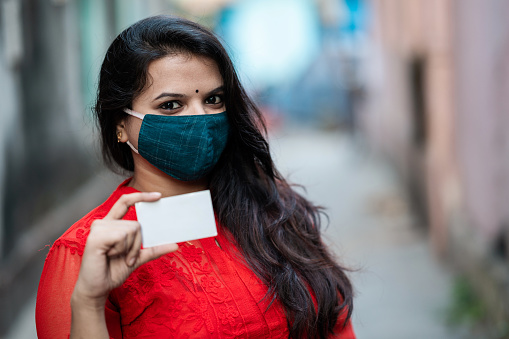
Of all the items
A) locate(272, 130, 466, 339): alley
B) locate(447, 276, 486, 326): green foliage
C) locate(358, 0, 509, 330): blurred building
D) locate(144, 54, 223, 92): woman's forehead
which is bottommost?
locate(272, 130, 466, 339): alley

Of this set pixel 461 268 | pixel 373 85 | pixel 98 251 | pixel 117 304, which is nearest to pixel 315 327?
pixel 117 304

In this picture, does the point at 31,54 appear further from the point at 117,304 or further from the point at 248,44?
the point at 248,44

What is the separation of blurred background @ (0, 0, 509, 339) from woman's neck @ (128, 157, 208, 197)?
51 centimetres

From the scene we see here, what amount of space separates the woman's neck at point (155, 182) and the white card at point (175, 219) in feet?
1.08

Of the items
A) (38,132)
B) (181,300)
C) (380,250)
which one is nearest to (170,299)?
(181,300)

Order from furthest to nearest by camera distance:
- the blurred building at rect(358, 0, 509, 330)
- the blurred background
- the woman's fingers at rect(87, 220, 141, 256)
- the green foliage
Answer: the green foliage, the blurred background, the blurred building at rect(358, 0, 509, 330), the woman's fingers at rect(87, 220, 141, 256)

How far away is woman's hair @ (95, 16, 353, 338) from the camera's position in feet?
5.72

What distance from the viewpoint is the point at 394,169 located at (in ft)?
35.2

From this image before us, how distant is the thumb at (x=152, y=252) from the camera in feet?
4.66

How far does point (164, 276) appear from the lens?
1.67 meters

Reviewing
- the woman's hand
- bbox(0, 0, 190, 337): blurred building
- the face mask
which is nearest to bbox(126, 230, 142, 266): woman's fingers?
the woman's hand

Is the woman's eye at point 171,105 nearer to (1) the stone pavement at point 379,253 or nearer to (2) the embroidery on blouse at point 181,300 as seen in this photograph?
(2) the embroidery on blouse at point 181,300

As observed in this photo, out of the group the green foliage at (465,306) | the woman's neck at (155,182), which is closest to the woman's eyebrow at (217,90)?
the woman's neck at (155,182)

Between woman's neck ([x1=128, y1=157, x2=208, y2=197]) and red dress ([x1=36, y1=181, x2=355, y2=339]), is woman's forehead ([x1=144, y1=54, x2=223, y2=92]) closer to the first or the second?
woman's neck ([x1=128, y1=157, x2=208, y2=197])
